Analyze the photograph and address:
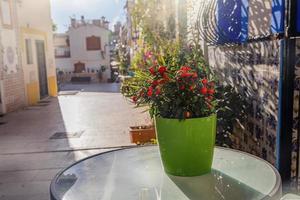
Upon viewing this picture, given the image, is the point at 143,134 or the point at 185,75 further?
the point at 143,134

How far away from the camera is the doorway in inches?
499

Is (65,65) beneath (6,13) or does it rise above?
beneath

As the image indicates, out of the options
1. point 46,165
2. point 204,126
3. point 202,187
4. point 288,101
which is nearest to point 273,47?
point 288,101

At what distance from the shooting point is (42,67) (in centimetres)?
1303

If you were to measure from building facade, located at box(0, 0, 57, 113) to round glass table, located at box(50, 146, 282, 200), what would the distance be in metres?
8.33

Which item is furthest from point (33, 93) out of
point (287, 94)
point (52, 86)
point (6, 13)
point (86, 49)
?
point (86, 49)

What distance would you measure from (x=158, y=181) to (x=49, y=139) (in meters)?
4.93

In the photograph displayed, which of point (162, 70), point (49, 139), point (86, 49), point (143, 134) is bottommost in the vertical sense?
point (49, 139)

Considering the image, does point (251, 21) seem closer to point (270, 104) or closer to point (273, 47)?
point (273, 47)

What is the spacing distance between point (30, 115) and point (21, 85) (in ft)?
6.34

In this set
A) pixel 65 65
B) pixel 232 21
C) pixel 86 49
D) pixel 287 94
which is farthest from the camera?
pixel 65 65

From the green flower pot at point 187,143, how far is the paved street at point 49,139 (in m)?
2.36

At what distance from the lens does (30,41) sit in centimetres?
1166

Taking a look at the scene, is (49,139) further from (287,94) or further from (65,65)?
(65,65)
